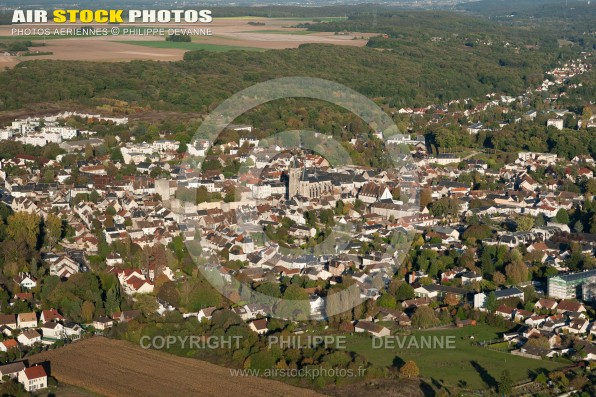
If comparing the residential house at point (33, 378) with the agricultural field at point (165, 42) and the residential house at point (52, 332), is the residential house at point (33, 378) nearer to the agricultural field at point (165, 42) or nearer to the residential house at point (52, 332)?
the residential house at point (52, 332)

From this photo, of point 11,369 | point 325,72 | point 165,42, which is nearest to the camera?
point 11,369

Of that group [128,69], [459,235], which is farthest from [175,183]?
[128,69]

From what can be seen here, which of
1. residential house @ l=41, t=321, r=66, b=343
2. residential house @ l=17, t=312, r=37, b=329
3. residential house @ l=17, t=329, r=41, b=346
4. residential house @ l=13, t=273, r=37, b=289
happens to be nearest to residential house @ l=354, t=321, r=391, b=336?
residential house @ l=41, t=321, r=66, b=343

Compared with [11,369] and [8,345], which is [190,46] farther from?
[11,369]

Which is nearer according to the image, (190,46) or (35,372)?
(35,372)

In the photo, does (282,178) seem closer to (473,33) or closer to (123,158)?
(123,158)

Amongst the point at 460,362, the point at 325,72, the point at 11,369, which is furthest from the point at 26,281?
the point at 325,72
